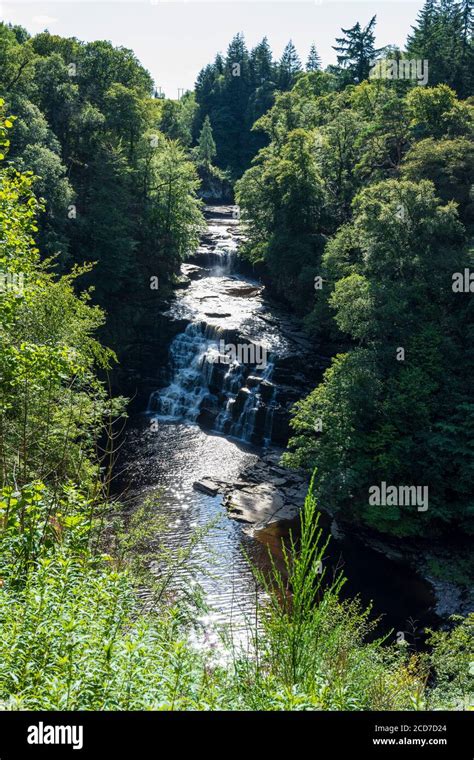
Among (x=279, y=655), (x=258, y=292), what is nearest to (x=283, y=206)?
(x=258, y=292)

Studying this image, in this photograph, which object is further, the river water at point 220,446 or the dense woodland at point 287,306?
the river water at point 220,446

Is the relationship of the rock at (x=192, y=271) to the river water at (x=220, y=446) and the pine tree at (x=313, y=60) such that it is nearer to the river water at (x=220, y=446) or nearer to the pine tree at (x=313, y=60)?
the river water at (x=220, y=446)

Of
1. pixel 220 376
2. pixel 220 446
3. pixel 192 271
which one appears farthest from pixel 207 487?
pixel 192 271

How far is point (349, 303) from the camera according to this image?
23.3m

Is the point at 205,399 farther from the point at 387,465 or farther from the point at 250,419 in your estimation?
the point at 387,465

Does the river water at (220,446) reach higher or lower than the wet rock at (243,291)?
lower

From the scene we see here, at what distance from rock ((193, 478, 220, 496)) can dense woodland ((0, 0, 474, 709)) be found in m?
3.98

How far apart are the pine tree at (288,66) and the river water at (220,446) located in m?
63.2

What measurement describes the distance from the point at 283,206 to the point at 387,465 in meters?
→ 21.8

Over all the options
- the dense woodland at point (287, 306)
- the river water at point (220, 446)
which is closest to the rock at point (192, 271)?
the river water at point (220, 446)

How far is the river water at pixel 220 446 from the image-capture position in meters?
17.5

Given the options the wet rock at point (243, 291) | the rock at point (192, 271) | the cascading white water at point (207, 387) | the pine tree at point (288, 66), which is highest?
the pine tree at point (288, 66)

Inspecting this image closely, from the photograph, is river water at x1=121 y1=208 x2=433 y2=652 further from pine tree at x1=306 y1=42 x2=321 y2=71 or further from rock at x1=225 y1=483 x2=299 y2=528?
pine tree at x1=306 y1=42 x2=321 y2=71

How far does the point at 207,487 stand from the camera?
2283cm
